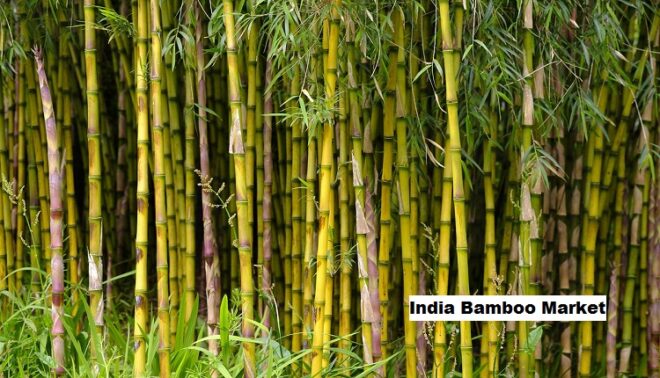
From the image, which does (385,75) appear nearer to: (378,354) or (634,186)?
(378,354)

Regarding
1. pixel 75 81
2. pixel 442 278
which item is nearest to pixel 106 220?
pixel 75 81

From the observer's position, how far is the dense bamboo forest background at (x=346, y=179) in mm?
2490

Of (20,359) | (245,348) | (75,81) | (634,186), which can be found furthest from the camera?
(75,81)

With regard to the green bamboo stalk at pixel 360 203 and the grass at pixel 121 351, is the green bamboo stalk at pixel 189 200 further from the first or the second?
the green bamboo stalk at pixel 360 203

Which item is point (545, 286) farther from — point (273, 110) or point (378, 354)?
point (273, 110)

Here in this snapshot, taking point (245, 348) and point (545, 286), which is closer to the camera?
point (245, 348)

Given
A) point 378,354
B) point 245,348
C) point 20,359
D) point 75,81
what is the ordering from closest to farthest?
1. point 245,348
2. point 378,354
3. point 20,359
4. point 75,81

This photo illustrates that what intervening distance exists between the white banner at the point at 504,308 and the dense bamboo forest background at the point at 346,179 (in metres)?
0.05

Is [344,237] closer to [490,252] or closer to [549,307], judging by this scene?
[490,252]

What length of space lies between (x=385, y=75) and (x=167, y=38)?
2.30ft

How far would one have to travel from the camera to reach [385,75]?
2.65 m

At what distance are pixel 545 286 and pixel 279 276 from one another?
977 millimetres

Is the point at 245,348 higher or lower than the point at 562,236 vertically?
lower

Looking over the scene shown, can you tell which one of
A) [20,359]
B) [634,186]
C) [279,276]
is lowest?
[20,359]
